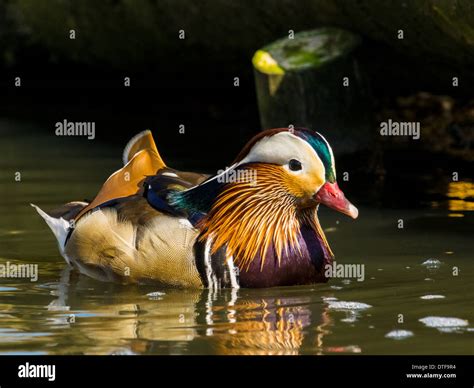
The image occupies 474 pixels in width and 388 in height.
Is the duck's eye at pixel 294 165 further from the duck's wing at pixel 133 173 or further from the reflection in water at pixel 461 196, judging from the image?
the reflection in water at pixel 461 196

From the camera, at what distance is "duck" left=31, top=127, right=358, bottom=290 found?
8906 mm

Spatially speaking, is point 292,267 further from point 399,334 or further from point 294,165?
point 399,334

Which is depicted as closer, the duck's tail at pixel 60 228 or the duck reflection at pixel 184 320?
the duck reflection at pixel 184 320

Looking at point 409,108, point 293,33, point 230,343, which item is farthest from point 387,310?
point 409,108

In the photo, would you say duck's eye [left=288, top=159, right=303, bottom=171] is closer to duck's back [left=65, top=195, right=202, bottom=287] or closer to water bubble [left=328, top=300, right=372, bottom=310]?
duck's back [left=65, top=195, right=202, bottom=287]

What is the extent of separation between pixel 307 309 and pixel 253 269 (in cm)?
57

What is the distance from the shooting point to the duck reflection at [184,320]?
25.1ft

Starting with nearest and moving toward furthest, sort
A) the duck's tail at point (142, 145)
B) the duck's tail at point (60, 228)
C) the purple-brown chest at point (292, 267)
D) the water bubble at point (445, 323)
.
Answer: the water bubble at point (445, 323), the purple-brown chest at point (292, 267), the duck's tail at point (60, 228), the duck's tail at point (142, 145)

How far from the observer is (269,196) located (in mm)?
9156

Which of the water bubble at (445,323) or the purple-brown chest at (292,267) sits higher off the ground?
the purple-brown chest at (292,267)

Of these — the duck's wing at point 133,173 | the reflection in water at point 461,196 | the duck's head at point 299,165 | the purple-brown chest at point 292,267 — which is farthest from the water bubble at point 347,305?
the reflection in water at point 461,196

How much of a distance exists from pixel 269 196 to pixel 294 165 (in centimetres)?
29

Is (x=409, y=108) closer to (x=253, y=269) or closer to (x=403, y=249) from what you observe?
(x=403, y=249)

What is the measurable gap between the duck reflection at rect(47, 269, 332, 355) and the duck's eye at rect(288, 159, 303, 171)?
0.74 metres
